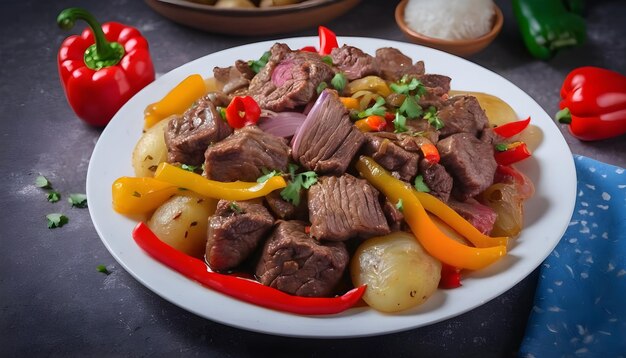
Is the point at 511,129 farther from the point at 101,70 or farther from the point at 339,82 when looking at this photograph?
the point at 101,70

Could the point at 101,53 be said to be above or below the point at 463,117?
below

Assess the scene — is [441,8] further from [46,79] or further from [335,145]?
[46,79]

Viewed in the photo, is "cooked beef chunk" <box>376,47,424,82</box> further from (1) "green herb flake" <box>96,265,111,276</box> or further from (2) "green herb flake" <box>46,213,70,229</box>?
(2) "green herb flake" <box>46,213,70,229</box>

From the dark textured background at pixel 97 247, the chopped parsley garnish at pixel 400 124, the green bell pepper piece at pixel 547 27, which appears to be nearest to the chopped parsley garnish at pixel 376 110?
the chopped parsley garnish at pixel 400 124

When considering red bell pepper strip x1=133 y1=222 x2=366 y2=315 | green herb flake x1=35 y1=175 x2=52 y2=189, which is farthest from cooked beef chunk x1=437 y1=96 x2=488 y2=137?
green herb flake x1=35 y1=175 x2=52 y2=189

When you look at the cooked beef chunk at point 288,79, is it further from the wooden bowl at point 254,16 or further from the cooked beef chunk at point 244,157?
the wooden bowl at point 254,16

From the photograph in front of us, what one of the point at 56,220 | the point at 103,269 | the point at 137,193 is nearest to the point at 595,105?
the point at 137,193
